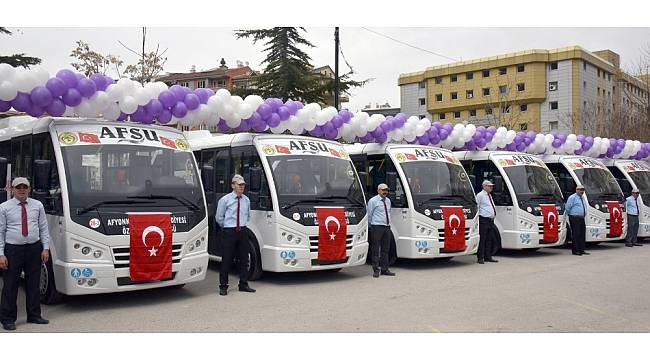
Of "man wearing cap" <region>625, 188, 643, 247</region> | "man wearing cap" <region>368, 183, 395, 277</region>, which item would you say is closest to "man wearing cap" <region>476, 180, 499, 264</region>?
"man wearing cap" <region>368, 183, 395, 277</region>

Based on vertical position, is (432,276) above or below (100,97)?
below

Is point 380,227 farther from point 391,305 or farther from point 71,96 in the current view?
point 71,96

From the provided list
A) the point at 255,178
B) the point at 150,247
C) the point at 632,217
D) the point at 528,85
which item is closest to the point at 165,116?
the point at 255,178

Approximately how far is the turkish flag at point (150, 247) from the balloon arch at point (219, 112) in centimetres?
227

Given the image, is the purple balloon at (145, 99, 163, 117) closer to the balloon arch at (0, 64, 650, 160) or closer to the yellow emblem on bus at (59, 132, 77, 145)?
the balloon arch at (0, 64, 650, 160)

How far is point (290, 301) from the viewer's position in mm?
8672

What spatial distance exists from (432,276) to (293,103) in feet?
13.8

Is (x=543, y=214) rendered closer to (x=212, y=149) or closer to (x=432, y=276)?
(x=432, y=276)

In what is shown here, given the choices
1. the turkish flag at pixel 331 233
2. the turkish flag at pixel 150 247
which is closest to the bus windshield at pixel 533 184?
the turkish flag at pixel 331 233

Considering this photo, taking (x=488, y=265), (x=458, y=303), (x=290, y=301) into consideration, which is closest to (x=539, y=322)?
(x=458, y=303)

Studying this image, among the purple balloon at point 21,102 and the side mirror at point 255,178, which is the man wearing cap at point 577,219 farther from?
the purple balloon at point 21,102

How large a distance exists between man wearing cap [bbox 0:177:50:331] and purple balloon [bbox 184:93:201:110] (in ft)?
12.6

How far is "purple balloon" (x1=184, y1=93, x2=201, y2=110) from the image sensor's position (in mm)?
10664

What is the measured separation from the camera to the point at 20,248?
7.12m
